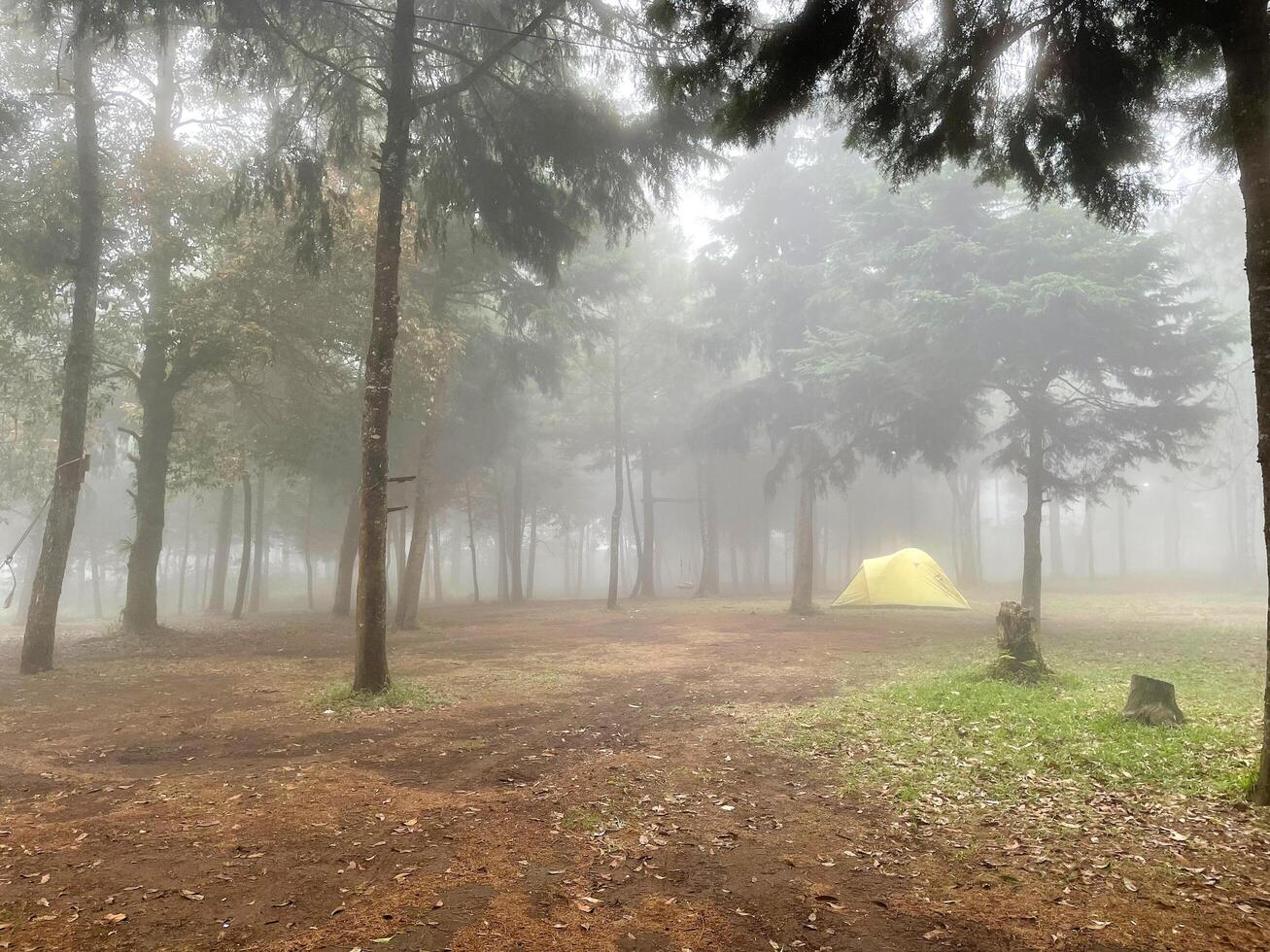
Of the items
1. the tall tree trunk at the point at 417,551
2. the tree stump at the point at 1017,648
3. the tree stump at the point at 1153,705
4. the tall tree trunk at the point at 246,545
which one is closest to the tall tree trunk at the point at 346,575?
the tall tree trunk at the point at 246,545

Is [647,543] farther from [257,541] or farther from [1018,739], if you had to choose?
[1018,739]

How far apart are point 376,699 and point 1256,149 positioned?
33.0 feet

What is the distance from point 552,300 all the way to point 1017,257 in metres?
11.5

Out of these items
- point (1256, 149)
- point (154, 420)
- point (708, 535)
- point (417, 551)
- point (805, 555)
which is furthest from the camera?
point (708, 535)

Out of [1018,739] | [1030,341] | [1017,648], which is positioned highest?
[1030,341]

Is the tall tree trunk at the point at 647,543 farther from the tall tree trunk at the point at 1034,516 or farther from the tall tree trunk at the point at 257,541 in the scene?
the tall tree trunk at the point at 1034,516

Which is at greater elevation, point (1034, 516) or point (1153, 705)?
point (1034, 516)

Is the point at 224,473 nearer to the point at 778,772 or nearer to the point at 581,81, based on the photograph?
the point at 581,81

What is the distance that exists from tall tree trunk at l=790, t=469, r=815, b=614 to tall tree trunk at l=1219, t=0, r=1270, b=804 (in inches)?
644

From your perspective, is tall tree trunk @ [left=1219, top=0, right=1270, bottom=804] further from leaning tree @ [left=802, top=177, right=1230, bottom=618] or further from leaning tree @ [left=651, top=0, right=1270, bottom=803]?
leaning tree @ [left=802, top=177, right=1230, bottom=618]

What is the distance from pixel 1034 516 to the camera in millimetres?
17031

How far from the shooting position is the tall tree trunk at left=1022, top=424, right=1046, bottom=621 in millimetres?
16609

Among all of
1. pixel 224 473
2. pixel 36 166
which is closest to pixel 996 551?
pixel 224 473

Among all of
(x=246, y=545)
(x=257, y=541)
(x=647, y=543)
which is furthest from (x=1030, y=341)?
(x=257, y=541)
